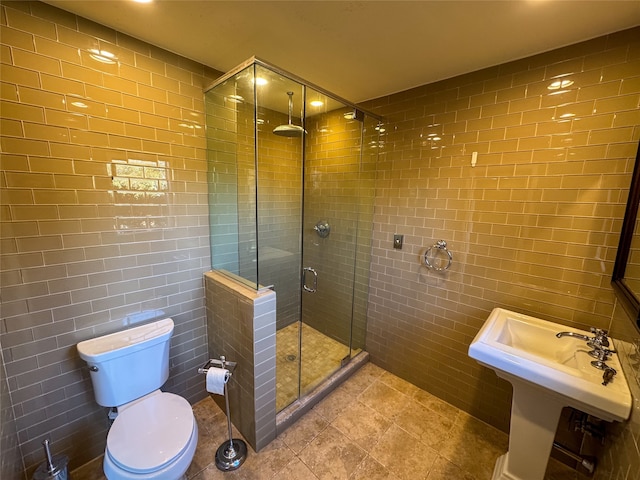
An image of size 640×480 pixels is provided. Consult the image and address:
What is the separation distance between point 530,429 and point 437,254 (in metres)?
1.13

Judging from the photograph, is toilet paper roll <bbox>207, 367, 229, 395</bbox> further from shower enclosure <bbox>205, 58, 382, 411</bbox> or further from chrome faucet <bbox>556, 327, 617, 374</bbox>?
chrome faucet <bbox>556, 327, 617, 374</bbox>

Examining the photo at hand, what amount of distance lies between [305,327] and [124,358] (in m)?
1.72

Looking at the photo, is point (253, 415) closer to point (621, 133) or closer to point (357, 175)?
point (357, 175)

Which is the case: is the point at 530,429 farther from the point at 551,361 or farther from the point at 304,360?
the point at 304,360

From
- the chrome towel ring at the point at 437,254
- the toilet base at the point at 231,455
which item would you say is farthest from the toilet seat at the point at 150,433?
the chrome towel ring at the point at 437,254

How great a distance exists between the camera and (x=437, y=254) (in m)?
2.02

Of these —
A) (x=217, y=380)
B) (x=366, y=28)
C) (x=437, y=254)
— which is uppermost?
(x=366, y=28)

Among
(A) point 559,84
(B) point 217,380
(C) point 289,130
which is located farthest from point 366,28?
(B) point 217,380

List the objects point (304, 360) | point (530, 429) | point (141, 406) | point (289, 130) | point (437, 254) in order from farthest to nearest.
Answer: point (304, 360) < point (289, 130) < point (437, 254) < point (141, 406) < point (530, 429)

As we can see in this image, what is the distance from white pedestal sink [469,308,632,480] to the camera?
105 centimetres

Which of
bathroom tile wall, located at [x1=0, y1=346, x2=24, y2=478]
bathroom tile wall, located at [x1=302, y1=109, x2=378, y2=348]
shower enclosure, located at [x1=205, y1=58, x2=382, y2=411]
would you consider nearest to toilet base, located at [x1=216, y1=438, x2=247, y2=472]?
shower enclosure, located at [x1=205, y1=58, x2=382, y2=411]

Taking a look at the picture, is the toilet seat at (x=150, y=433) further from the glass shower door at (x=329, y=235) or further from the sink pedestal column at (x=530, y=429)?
the sink pedestal column at (x=530, y=429)

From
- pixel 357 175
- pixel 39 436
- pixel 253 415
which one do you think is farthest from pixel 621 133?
pixel 39 436

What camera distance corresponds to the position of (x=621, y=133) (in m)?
1.33
